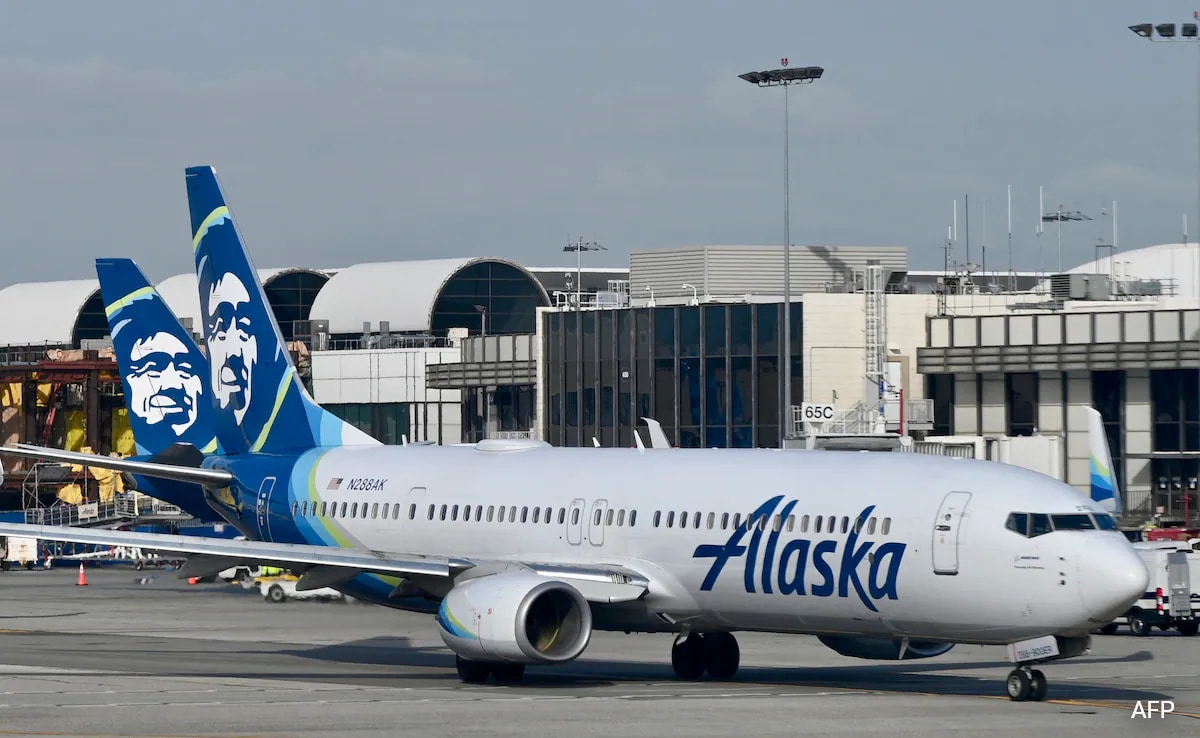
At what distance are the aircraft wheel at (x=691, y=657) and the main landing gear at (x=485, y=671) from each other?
3438 millimetres

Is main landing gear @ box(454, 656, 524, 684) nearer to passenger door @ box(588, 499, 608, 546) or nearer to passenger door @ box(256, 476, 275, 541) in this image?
passenger door @ box(588, 499, 608, 546)

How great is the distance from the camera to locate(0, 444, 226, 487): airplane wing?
3875 centimetres

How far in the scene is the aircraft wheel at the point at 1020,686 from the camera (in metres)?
30.5

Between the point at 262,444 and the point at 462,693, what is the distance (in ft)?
42.5

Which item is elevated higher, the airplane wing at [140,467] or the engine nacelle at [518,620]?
the airplane wing at [140,467]

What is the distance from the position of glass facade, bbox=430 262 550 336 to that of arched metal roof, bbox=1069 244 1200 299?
3671cm

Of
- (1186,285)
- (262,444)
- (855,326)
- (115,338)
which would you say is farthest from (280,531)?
(1186,285)

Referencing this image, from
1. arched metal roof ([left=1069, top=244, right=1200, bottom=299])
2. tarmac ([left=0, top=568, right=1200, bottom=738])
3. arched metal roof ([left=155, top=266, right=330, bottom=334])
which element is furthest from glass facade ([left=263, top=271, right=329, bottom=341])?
tarmac ([left=0, top=568, right=1200, bottom=738])

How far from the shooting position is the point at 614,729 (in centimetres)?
2673

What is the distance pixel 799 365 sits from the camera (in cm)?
8244

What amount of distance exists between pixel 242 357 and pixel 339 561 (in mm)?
10249

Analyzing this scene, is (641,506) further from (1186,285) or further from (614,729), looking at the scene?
(1186,285)

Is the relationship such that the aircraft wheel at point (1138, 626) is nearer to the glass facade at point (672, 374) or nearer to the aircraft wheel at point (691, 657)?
the aircraft wheel at point (691, 657)

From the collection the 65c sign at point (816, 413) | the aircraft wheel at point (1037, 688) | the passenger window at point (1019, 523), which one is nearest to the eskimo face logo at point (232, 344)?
the passenger window at point (1019, 523)
